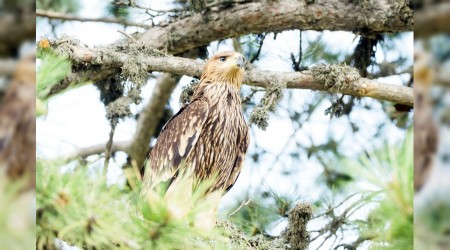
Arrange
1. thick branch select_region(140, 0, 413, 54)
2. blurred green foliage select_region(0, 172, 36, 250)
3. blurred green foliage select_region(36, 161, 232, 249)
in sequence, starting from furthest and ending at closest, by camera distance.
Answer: thick branch select_region(140, 0, 413, 54) < blurred green foliage select_region(36, 161, 232, 249) < blurred green foliage select_region(0, 172, 36, 250)

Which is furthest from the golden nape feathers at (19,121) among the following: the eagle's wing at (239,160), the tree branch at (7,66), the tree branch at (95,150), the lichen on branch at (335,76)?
the lichen on branch at (335,76)

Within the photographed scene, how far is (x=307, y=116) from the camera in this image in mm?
2295

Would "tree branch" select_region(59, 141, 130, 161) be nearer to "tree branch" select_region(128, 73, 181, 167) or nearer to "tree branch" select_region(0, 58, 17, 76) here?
"tree branch" select_region(128, 73, 181, 167)

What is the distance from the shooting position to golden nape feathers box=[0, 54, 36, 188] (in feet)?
3.45

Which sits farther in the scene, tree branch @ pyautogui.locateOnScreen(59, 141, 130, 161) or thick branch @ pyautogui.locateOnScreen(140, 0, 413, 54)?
thick branch @ pyautogui.locateOnScreen(140, 0, 413, 54)

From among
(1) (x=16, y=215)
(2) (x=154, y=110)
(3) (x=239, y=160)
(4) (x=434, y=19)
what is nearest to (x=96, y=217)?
(1) (x=16, y=215)

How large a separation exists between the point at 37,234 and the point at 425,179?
1.82 ft

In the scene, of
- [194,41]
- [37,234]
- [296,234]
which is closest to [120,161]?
[194,41]

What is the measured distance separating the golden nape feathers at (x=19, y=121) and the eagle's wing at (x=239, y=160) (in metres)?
0.64

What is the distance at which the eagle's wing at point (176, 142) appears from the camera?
1.62m

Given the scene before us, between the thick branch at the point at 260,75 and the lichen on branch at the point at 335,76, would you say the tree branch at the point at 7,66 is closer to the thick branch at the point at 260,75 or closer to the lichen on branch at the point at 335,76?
the thick branch at the point at 260,75

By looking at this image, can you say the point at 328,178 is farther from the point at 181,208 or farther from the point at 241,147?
the point at 181,208

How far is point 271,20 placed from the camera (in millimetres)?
2047

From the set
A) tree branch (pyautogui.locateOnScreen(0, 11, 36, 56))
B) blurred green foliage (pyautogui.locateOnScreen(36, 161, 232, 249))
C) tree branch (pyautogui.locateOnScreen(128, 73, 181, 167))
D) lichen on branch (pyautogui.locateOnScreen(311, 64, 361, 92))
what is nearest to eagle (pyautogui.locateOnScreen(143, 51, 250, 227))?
lichen on branch (pyautogui.locateOnScreen(311, 64, 361, 92))
